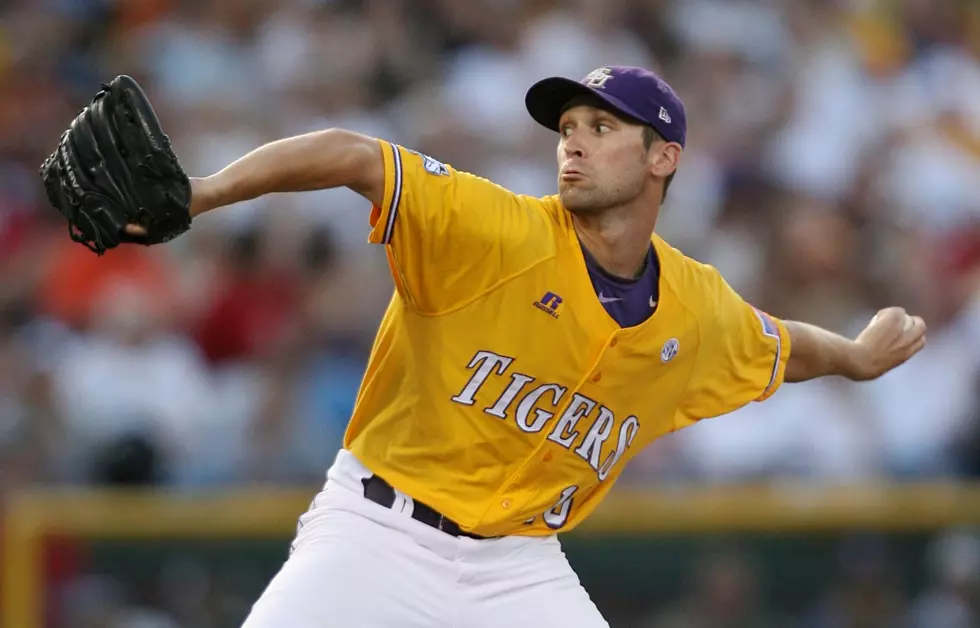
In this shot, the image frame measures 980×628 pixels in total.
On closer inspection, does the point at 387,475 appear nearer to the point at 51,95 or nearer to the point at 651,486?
the point at 651,486

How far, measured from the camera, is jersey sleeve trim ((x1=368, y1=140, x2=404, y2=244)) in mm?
3832

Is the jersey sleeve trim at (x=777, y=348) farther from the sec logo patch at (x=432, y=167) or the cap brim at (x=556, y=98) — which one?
the sec logo patch at (x=432, y=167)

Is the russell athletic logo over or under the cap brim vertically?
under

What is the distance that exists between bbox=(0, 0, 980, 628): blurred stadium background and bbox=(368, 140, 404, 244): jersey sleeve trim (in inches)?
142

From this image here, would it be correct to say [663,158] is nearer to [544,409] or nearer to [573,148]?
[573,148]

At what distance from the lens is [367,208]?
8.47 metres

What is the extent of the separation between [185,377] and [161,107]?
6.07 feet

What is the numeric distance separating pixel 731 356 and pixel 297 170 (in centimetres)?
176

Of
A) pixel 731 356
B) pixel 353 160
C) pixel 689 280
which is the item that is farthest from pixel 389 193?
pixel 731 356

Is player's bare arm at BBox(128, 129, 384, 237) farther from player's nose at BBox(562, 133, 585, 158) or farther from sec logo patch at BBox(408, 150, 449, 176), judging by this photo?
player's nose at BBox(562, 133, 585, 158)

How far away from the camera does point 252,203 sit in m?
8.34

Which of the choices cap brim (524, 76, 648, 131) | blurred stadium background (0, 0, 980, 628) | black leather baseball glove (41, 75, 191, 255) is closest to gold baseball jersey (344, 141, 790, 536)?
cap brim (524, 76, 648, 131)

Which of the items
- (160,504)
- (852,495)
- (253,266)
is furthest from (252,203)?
(852,495)

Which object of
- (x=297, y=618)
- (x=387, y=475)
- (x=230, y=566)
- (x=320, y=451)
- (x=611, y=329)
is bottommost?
(x=230, y=566)
